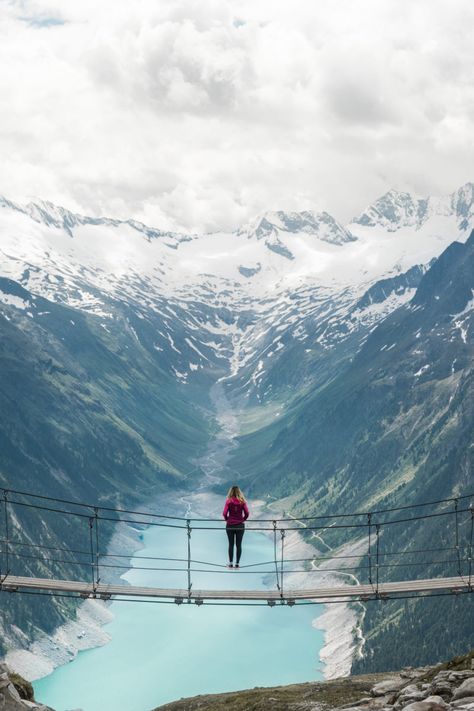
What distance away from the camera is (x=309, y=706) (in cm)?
5591

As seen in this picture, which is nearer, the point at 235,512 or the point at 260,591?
the point at 260,591

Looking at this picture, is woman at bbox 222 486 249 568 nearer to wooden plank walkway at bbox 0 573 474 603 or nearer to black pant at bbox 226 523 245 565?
black pant at bbox 226 523 245 565

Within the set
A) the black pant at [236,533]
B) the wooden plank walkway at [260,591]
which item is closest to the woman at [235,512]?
the black pant at [236,533]

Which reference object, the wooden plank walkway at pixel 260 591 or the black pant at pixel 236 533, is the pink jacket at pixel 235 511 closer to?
the black pant at pixel 236 533

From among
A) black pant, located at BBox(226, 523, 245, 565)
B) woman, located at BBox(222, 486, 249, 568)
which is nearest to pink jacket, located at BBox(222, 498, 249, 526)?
woman, located at BBox(222, 486, 249, 568)

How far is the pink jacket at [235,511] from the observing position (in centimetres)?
3922

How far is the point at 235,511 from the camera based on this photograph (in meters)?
39.5

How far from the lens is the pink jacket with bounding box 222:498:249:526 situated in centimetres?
3922

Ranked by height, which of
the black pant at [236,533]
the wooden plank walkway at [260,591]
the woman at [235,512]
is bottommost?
the wooden plank walkway at [260,591]

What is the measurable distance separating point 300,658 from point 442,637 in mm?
33394

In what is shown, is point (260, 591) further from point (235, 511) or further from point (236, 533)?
point (235, 511)

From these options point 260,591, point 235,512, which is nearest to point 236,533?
point 235,512

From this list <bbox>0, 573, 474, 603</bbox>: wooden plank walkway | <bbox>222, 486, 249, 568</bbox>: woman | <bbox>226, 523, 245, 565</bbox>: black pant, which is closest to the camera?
<bbox>0, 573, 474, 603</bbox>: wooden plank walkway

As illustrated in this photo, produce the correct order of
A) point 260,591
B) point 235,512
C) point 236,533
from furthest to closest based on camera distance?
point 236,533 < point 235,512 < point 260,591
